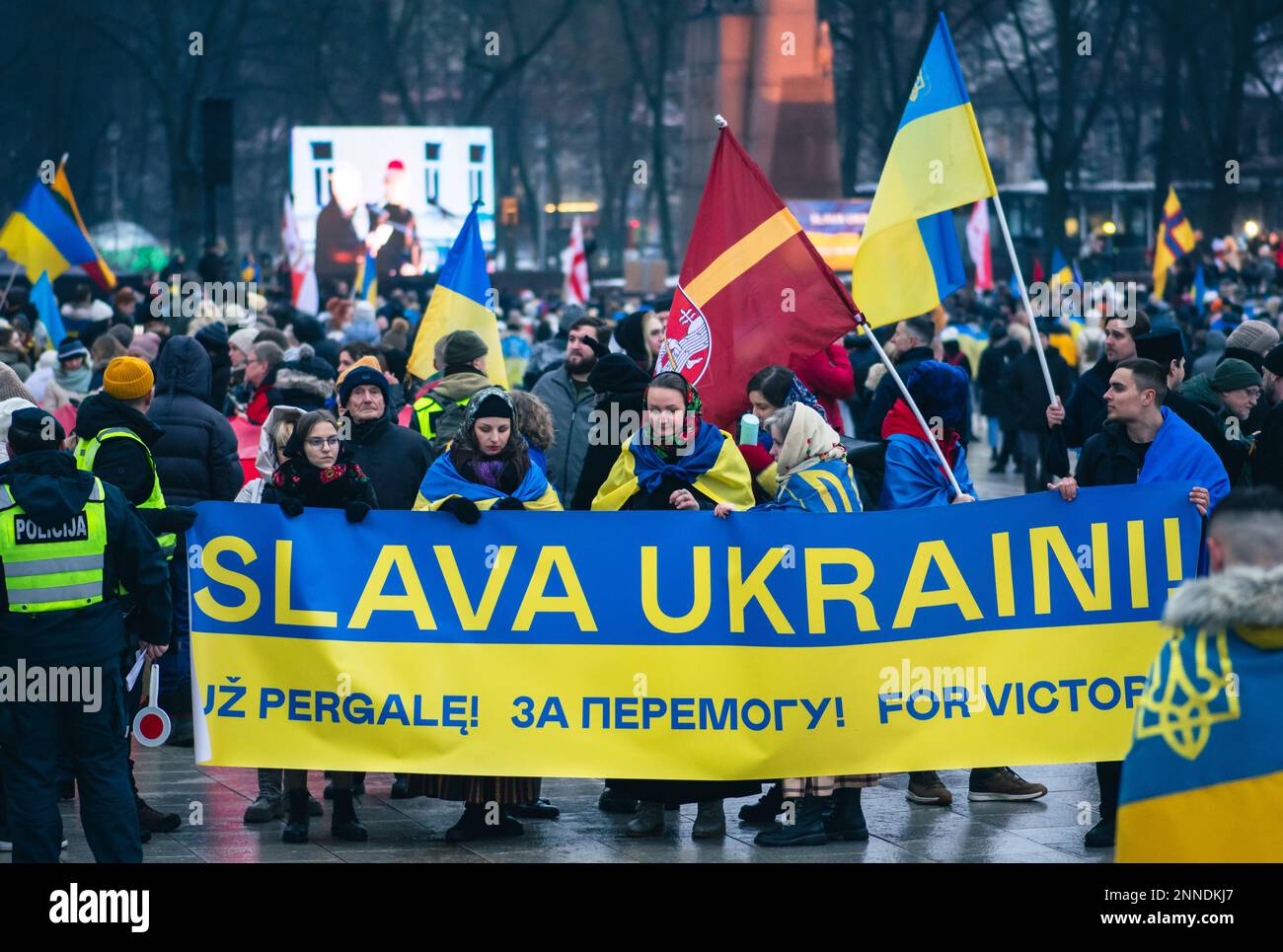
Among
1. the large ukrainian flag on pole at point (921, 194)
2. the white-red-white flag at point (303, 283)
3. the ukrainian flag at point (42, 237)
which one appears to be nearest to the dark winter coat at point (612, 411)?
the large ukrainian flag on pole at point (921, 194)

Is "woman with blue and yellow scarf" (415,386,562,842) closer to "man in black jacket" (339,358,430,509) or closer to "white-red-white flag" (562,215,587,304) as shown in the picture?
"man in black jacket" (339,358,430,509)

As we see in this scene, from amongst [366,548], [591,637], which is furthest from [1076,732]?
[366,548]

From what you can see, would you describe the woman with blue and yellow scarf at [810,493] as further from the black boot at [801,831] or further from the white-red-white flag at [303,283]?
the white-red-white flag at [303,283]

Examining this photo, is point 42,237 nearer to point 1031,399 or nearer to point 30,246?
point 30,246

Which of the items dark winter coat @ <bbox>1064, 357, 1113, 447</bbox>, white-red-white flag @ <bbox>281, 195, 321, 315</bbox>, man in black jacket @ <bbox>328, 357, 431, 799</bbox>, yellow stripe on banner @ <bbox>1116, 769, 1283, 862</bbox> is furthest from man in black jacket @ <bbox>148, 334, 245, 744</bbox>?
white-red-white flag @ <bbox>281, 195, 321, 315</bbox>

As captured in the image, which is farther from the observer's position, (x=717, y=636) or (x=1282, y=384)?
(x=1282, y=384)

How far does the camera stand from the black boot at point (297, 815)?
25.8 feet

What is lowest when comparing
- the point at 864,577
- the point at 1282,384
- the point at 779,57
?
the point at 864,577

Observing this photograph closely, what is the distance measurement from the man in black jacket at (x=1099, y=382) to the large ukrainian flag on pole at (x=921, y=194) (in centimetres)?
145

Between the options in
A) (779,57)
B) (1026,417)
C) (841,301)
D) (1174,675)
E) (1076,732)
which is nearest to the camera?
(1174,675)

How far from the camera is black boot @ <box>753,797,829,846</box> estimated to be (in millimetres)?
7797

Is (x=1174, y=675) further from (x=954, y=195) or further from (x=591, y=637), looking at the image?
(x=954, y=195)
